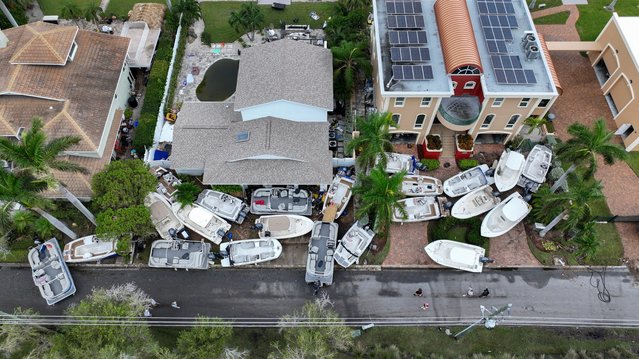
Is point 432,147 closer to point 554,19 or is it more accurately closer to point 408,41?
point 408,41

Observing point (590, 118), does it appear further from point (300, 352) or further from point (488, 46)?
point (300, 352)

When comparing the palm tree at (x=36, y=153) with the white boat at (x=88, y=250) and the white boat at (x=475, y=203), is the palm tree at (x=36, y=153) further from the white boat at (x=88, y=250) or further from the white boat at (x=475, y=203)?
the white boat at (x=475, y=203)

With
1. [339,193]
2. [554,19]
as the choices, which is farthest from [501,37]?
[339,193]

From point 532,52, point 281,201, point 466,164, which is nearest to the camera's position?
point 532,52

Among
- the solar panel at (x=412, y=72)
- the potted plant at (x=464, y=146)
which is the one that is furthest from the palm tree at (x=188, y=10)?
the potted plant at (x=464, y=146)

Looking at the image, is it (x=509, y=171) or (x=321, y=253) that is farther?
(x=509, y=171)

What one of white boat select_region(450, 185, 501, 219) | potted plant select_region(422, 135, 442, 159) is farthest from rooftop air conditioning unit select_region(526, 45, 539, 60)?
white boat select_region(450, 185, 501, 219)
